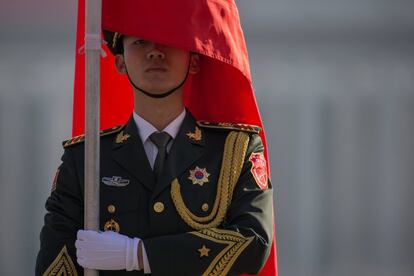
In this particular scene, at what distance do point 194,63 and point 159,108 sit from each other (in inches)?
6.0

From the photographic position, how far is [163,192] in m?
2.01

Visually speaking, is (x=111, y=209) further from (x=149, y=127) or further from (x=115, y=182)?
(x=149, y=127)

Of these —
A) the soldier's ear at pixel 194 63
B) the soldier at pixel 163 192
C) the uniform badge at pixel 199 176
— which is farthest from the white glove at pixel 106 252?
the soldier's ear at pixel 194 63

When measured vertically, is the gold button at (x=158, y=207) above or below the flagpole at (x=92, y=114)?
below

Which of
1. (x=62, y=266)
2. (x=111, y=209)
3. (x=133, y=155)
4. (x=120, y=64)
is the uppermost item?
(x=120, y=64)

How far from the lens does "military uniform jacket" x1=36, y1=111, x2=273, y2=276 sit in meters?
1.91

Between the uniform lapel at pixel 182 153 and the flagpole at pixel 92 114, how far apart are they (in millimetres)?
152

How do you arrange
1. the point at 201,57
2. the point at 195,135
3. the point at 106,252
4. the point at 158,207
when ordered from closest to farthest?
the point at 106,252 → the point at 158,207 → the point at 195,135 → the point at 201,57

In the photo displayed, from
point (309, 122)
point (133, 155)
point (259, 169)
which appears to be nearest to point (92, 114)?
point (133, 155)

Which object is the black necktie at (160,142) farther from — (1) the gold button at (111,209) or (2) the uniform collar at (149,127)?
(1) the gold button at (111,209)

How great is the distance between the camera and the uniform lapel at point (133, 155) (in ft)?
6.63

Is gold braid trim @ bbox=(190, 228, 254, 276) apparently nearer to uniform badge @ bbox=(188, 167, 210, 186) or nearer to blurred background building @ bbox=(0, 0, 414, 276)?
uniform badge @ bbox=(188, 167, 210, 186)

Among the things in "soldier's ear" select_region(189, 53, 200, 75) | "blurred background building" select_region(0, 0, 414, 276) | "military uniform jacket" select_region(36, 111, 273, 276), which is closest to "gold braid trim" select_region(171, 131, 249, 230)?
"military uniform jacket" select_region(36, 111, 273, 276)

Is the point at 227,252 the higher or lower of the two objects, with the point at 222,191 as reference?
lower
